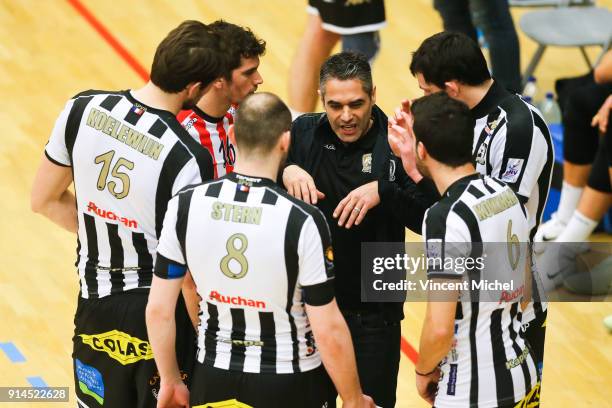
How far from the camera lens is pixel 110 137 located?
4.19m

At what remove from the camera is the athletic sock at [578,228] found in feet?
23.2

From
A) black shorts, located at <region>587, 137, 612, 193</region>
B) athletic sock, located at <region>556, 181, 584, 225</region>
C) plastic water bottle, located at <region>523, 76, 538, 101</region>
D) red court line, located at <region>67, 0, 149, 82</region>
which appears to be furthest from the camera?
red court line, located at <region>67, 0, 149, 82</region>

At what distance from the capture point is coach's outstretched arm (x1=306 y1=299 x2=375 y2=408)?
151 inches

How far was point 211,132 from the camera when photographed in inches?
185

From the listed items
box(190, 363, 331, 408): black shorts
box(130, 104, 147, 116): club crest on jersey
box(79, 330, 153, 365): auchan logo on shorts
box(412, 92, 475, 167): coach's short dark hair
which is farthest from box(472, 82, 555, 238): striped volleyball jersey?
box(79, 330, 153, 365): auchan logo on shorts

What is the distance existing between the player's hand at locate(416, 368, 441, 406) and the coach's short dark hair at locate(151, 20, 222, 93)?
1.36 metres

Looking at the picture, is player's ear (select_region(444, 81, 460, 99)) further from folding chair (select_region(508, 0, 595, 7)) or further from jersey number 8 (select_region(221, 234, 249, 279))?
folding chair (select_region(508, 0, 595, 7))

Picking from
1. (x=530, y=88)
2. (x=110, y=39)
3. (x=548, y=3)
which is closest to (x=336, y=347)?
(x=530, y=88)

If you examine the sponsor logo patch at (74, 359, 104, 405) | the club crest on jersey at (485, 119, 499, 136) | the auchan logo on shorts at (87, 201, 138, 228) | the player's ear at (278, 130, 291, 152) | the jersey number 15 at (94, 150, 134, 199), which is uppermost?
the player's ear at (278, 130, 291, 152)

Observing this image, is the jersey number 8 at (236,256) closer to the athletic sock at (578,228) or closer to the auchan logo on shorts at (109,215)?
the auchan logo on shorts at (109,215)

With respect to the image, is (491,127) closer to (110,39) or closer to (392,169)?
(392,169)

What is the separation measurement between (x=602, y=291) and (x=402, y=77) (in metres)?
2.82

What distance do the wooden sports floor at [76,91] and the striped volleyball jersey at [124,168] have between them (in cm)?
156

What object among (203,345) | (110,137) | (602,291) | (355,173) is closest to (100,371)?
(203,345)
